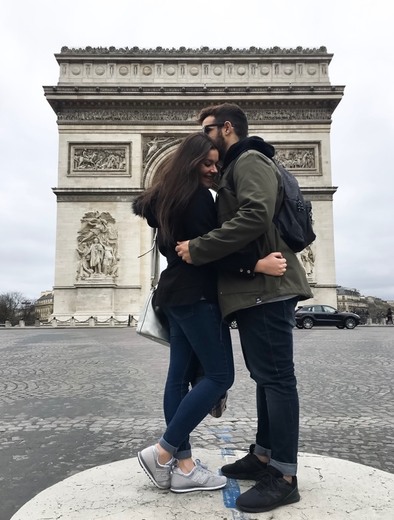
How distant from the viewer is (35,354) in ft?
30.1

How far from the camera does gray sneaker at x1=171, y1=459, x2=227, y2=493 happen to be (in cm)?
221

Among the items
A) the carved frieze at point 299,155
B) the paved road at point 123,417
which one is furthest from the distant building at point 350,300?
the paved road at point 123,417

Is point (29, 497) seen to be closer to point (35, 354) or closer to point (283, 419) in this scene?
point (283, 419)

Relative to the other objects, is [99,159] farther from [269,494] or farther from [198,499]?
[269,494]

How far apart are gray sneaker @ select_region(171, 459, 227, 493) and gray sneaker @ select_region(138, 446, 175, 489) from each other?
32 mm

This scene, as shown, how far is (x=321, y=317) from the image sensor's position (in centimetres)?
2008

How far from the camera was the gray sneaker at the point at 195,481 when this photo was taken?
2.21m

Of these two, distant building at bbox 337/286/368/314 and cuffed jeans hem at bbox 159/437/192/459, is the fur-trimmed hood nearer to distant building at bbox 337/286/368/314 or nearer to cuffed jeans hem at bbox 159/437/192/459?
cuffed jeans hem at bbox 159/437/192/459

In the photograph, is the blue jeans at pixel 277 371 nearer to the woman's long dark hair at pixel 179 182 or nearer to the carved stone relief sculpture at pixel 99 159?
the woman's long dark hair at pixel 179 182

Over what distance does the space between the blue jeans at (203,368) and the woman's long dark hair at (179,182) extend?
1.20 feet

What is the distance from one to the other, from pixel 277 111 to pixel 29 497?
2306cm

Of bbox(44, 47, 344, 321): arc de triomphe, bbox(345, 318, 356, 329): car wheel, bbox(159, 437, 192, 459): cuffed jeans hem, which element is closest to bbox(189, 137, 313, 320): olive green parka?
→ bbox(159, 437, 192, 459): cuffed jeans hem

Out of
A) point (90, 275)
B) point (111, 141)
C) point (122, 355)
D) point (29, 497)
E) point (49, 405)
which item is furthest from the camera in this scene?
point (111, 141)

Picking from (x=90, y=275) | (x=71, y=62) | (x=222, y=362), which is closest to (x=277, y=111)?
(x=71, y=62)
